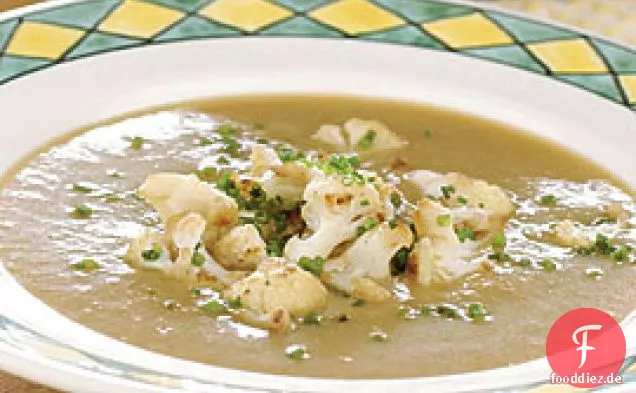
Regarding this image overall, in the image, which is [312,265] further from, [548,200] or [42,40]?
[42,40]

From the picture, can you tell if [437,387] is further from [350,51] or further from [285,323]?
[350,51]

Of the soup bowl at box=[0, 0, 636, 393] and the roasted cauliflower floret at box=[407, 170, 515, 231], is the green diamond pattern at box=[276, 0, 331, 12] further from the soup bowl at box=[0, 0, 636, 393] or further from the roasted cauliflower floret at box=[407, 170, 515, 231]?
the roasted cauliflower floret at box=[407, 170, 515, 231]

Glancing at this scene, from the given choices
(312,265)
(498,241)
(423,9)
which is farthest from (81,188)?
(423,9)

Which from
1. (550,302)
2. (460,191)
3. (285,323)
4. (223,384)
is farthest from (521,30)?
(223,384)

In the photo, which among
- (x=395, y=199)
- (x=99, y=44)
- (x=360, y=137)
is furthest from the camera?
(x=99, y=44)

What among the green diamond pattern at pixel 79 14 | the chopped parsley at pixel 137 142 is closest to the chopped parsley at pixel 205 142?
the chopped parsley at pixel 137 142

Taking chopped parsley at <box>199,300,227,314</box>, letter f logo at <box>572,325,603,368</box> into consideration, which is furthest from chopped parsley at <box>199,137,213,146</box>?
letter f logo at <box>572,325,603,368</box>

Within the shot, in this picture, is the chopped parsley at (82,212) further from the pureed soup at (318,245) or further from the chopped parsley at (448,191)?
the chopped parsley at (448,191)

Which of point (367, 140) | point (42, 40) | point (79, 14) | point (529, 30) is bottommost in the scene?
point (367, 140)
